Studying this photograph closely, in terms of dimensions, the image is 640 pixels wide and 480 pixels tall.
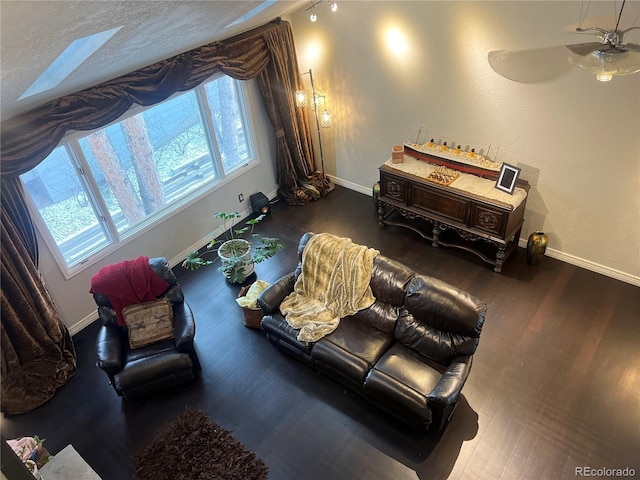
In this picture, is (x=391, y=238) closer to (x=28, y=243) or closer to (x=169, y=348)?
(x=169, y=348)

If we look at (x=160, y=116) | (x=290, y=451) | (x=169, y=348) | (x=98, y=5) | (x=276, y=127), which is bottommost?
(x=290, y=451)

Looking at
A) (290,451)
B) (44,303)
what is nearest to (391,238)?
(290,451)

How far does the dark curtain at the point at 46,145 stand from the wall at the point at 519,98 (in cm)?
123

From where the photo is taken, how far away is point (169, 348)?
4336 millimetres

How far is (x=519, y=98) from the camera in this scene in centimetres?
480

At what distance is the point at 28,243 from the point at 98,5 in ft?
10.4

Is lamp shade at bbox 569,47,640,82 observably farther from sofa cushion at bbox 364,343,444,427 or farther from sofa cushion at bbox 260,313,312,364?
sofa cushion at bbox 260,313,312,364

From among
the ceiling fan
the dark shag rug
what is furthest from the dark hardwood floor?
the ceiling fan

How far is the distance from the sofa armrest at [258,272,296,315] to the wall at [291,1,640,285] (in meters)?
2.57

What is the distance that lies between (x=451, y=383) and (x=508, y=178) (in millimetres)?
2428

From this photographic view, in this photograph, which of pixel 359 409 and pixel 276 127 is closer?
pixel 359 409

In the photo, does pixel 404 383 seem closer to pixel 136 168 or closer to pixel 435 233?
pixel 435 233

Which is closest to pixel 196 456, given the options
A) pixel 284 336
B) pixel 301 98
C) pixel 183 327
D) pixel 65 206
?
pixel 183 327

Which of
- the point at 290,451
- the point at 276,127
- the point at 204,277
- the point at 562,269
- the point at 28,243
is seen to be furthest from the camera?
the point at 276,127
